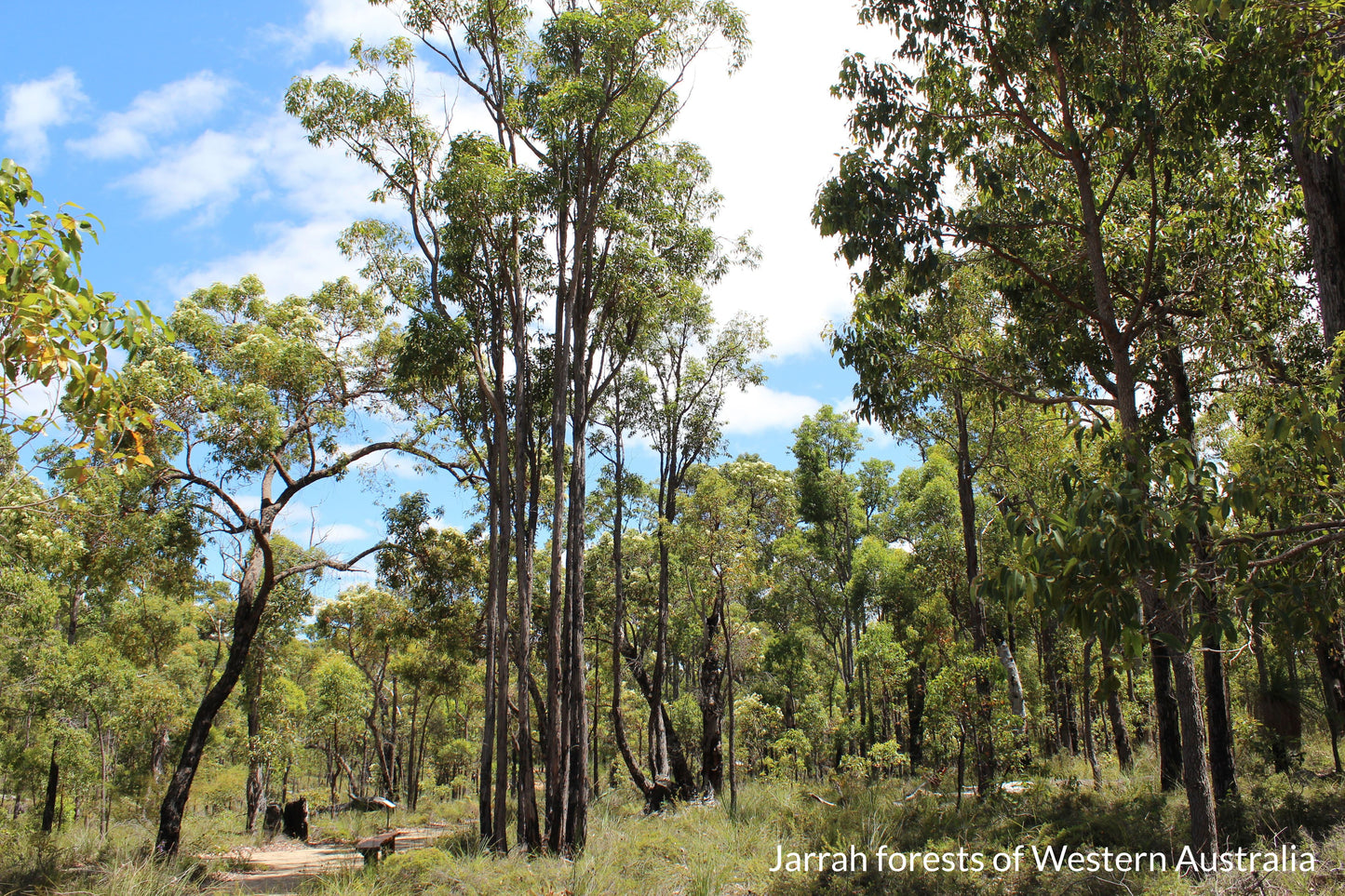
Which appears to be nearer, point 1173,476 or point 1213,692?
point 1173,476

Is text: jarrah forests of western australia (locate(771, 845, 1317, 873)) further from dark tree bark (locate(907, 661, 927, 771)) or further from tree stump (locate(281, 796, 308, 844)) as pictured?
tree stump (locate(281, 796, 308, 844))

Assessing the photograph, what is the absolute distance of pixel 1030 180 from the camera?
8445 millimetres

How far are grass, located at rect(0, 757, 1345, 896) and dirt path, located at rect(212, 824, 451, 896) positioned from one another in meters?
0.67

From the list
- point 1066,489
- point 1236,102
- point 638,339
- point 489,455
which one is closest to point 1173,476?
point 1066,489

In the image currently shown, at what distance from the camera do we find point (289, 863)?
15.3 m

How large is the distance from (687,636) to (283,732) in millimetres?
12980

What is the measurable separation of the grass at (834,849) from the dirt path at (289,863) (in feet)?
2.19

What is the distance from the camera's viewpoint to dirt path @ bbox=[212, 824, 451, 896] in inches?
444

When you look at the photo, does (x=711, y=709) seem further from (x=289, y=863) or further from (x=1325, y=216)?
(x=1325, y=216)

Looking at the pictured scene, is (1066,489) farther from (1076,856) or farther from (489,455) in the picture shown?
(489,455)

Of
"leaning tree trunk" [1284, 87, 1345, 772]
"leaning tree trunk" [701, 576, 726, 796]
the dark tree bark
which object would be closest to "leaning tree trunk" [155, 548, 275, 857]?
"leaning tree trunk" [701, 576, 726, 796]

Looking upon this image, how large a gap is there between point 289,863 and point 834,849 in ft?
40.2

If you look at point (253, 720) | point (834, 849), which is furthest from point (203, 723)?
point (253, 720)

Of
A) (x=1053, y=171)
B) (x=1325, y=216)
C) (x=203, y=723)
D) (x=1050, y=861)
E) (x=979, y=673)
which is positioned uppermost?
(x=1053, y=171)
